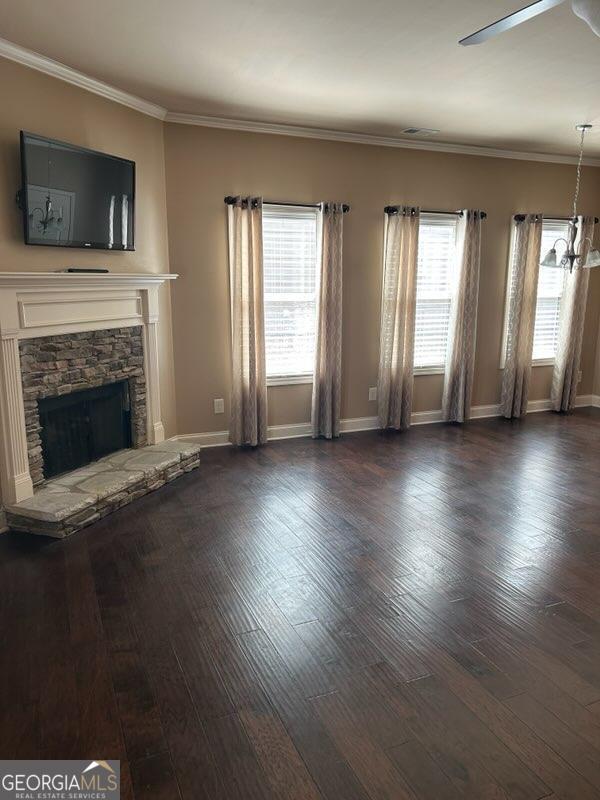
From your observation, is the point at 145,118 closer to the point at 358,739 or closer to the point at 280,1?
the point at 280,1

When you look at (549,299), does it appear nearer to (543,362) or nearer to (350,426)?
(543,362)

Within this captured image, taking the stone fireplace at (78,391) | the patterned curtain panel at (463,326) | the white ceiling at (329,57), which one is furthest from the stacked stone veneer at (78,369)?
the patterned curtain panel at (463,326)

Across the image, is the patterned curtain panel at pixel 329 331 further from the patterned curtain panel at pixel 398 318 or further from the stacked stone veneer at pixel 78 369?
the stacked stone veneer at pixel 78 369

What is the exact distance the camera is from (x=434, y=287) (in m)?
6.12

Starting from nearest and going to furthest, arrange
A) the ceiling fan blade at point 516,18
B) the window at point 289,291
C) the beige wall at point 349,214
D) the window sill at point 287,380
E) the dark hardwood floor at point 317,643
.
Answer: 1. the dark hardwood floor at point 317,643
2. the ceiling fan blade at point 516,18
3. the beige wall at point 349,214
4. the window at point 289,291
5. the window sill at point 287,380

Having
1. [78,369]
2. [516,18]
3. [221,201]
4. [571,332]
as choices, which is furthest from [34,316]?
[571,332]

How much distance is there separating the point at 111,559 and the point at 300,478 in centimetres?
179

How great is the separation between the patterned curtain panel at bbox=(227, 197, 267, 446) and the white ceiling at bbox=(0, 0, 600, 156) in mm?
898

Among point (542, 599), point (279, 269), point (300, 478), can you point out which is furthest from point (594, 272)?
point (542, 599)

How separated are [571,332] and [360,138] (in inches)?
138

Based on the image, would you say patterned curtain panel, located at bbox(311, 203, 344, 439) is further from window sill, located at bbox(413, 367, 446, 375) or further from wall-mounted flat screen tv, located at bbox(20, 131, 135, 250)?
wall-mounted flat screen tv, located at bbox(20, 131, 135, 250)

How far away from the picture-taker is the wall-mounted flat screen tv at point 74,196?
3.48 meters

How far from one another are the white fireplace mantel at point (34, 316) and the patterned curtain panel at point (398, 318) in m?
2.53

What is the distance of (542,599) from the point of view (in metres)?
2.87
